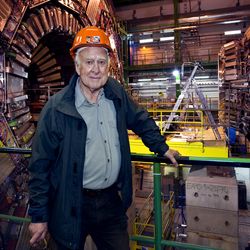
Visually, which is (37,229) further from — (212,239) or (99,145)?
(212,239)

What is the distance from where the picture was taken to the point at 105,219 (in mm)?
1627

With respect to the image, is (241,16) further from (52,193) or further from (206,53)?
(52,193)

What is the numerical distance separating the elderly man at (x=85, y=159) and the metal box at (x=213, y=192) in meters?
0.95

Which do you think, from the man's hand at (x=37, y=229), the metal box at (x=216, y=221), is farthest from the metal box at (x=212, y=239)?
the man's hand at (x=37, y=229)

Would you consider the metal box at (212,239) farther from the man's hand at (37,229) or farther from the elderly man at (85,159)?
the man's hand at (37,229)

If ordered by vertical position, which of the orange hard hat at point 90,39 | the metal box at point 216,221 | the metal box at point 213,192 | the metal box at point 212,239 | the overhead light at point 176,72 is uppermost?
the overhead light at point 176,72

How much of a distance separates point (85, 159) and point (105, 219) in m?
0.37

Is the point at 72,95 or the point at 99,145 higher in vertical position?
the point at 72,95

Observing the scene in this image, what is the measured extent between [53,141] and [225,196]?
1.65 metres

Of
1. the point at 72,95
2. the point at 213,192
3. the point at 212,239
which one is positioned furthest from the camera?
the point at 212,239

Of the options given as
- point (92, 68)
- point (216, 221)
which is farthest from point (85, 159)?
point (216, 221)

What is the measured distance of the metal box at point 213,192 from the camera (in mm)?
2425

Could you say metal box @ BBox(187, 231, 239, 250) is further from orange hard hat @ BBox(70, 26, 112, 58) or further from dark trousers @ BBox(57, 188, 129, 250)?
orange hard hat @ BBox(70, 26, 112, 58)

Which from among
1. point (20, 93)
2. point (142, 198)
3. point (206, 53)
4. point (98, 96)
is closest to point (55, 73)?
point (20, 93)
